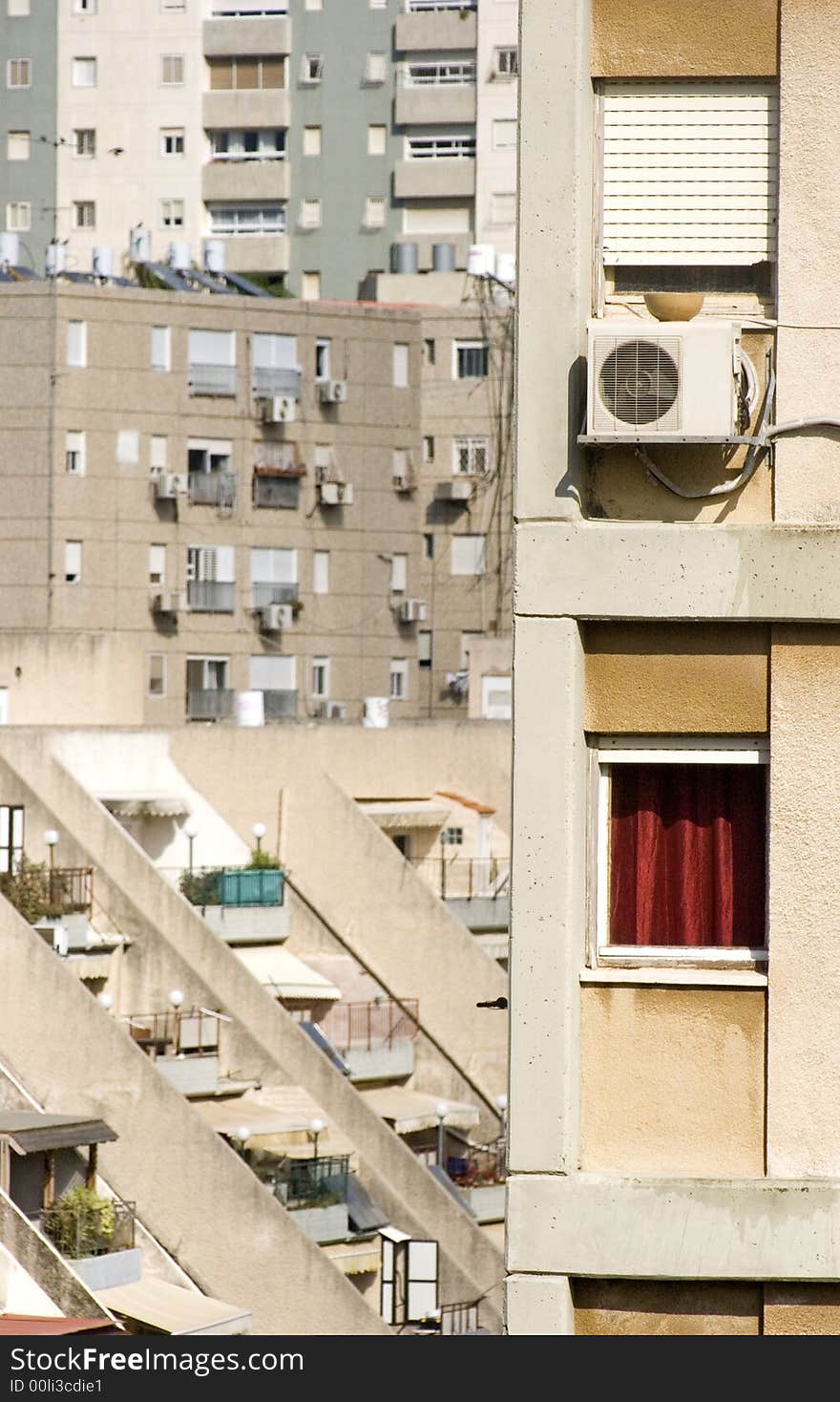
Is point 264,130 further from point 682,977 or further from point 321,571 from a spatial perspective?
point 682,977

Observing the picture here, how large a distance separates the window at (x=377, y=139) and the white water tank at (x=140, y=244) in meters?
7.10

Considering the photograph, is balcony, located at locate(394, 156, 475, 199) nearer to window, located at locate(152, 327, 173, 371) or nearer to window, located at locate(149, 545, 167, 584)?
window, located at locate(152, 327, 173, 371)

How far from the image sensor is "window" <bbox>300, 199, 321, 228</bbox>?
247 ft

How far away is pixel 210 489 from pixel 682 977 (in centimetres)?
5162

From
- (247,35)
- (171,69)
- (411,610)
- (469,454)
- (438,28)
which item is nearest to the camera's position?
(411,610)

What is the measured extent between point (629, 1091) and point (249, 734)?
36.6 meters

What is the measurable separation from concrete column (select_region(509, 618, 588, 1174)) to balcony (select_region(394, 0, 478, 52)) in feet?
221

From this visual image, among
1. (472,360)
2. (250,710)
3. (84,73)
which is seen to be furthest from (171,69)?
(250,710)

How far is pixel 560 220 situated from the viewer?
8391 mm

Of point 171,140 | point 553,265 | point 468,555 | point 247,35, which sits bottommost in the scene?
point 553,265

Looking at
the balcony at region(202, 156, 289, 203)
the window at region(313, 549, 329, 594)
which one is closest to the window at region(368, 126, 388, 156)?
the balcony at region(202, 156, 289, 203)

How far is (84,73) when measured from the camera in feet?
245

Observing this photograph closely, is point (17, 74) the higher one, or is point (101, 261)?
point (17, 74)

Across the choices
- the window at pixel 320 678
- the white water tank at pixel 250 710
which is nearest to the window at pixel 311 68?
the window at pixel 320 678
